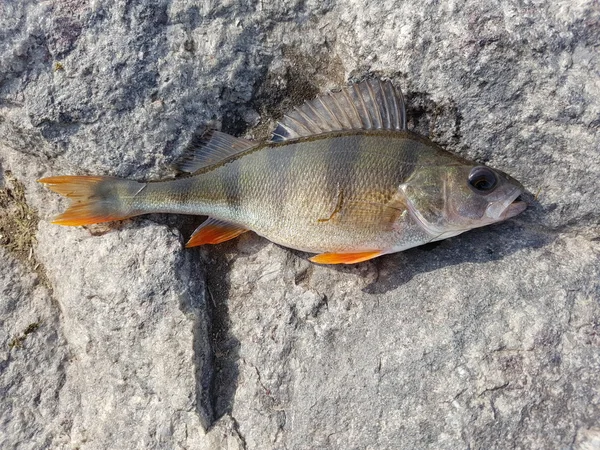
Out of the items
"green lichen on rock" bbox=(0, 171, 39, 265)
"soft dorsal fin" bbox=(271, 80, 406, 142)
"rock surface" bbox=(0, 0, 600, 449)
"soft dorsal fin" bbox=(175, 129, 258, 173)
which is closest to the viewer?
"rock surface" bbox=(0, 0, 600, 449)

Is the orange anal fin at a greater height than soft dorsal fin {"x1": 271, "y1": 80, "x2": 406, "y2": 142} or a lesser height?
lesser

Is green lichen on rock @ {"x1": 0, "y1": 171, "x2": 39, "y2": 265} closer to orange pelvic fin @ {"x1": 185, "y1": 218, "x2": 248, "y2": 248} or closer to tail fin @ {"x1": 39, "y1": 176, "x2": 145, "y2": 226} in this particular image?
tail fin @ {"x1": 39, "y1": 176, "x2": 145, "y2": 226}

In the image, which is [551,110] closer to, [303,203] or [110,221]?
[303,203]

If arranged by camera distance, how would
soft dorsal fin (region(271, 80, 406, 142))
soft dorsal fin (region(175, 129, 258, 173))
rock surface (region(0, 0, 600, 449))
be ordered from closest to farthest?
rock surface (region(0, 0, 600, 449))
soft dorsal fin (region(271, 80, 406, 142))
soft dorsal fin (region(175, 129, 258, 173))

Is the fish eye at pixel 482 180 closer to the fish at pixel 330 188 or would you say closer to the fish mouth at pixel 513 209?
the fish at pixel 330 188

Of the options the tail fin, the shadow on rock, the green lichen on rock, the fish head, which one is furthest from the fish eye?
the green lichen on rock

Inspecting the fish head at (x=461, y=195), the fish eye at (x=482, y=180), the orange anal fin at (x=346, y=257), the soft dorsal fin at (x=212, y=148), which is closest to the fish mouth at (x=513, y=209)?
the fish head at (x=461, y=195)

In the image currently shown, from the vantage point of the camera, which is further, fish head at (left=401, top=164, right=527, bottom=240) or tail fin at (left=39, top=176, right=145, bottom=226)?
tail fin at (left=39, top=176, right=145, bottom=226)
